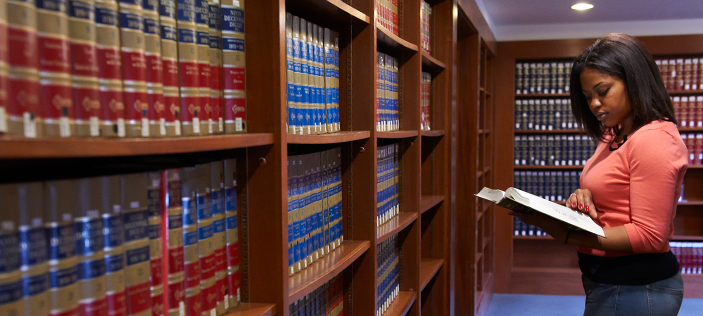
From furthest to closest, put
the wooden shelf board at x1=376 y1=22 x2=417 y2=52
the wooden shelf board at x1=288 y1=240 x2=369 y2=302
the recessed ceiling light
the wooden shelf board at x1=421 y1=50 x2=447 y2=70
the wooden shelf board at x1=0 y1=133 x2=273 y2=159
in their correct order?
the recessed ceiling light → the wooden shelf board at x1=421 y1=50 x2=447 y2=70 → the wooden shelf board at x1=376 y1=22 x2=417 y2=52 → the wooden shelf board at x1=288 y1=240 x2=369 y2=302 → the wooden shelf board at x1=0 y1=133 x2=273 y2=159

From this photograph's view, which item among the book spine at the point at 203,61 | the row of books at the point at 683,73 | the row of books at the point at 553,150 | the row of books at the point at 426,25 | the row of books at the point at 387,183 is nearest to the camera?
the book spine at the point at 203,61

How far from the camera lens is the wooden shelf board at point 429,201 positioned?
7.06 feet

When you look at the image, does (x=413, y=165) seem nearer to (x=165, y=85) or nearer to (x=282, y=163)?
(x=282, y=163)

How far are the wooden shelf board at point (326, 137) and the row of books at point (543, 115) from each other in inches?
144

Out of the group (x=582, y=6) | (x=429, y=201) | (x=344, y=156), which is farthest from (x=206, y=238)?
(x=582, y=6)

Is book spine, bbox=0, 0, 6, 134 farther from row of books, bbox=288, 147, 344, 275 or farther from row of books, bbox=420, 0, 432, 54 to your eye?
row of books, bbox=420, 0, 432, 54

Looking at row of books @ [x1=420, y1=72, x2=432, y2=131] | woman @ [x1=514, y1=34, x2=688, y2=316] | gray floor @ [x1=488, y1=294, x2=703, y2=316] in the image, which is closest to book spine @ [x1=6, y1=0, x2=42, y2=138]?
woman @ [x1=514, y1=34, x2=688, y2=316]

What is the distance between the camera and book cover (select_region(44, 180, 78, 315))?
23.8 inches

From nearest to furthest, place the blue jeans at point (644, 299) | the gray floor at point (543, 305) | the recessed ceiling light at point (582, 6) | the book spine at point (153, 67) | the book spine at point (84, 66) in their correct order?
the book spine at point (84, 66) < the book spine at point (153, 67) < the blue jeans at point (644, 299) < the recessed ceiling light at point (582, 6) < the gray floor at point (543, 305)

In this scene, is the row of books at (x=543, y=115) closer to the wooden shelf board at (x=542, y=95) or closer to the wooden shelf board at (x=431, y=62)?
the wooden shelf board at (x=542, y=95)

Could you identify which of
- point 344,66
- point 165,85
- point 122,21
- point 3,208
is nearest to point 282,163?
point 165,85

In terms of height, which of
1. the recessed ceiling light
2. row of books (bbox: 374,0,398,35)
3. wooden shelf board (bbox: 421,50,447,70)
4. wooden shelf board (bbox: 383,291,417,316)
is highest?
the recessed ceiling light

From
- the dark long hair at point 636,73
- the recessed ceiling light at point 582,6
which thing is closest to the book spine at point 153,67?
the dark long hair at point 636,73

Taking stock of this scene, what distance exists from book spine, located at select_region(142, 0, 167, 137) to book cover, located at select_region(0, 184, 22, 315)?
0.22 metres
